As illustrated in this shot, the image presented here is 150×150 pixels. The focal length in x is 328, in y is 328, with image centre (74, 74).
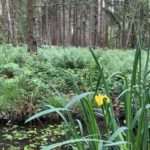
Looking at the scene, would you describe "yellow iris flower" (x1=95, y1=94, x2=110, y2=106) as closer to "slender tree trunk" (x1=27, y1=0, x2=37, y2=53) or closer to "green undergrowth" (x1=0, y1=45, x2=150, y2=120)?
"green undergrowth" (x1=0, y1=45, x2=150, y2=120)

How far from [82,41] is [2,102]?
76.8ft

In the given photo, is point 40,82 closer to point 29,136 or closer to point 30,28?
point 29,136

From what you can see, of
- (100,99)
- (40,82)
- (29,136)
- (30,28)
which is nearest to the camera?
(100,99)

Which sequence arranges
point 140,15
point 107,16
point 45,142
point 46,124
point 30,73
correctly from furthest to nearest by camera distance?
point 107,16
point 140,15
point 30,73
point 46,124
point 45,142

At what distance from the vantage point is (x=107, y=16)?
2884 cm

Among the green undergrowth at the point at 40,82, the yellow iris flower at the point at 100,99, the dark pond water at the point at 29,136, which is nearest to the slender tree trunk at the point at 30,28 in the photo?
the green undergrowth at the point at 40,82

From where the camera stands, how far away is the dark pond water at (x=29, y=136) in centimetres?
464

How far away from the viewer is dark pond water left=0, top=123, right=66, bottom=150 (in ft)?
15.2

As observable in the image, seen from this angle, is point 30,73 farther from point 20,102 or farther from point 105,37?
point 105,37

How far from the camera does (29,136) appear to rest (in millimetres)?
5152

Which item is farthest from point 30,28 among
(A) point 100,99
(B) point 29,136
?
(A) point 100,99

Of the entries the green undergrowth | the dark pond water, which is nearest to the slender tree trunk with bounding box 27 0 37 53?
the green undergrowth

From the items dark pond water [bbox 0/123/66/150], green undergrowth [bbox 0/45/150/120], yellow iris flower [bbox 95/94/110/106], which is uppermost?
yellow iris flower [bbox 95/94/110/106]

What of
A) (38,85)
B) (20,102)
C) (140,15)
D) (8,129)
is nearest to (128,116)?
(8,129)
